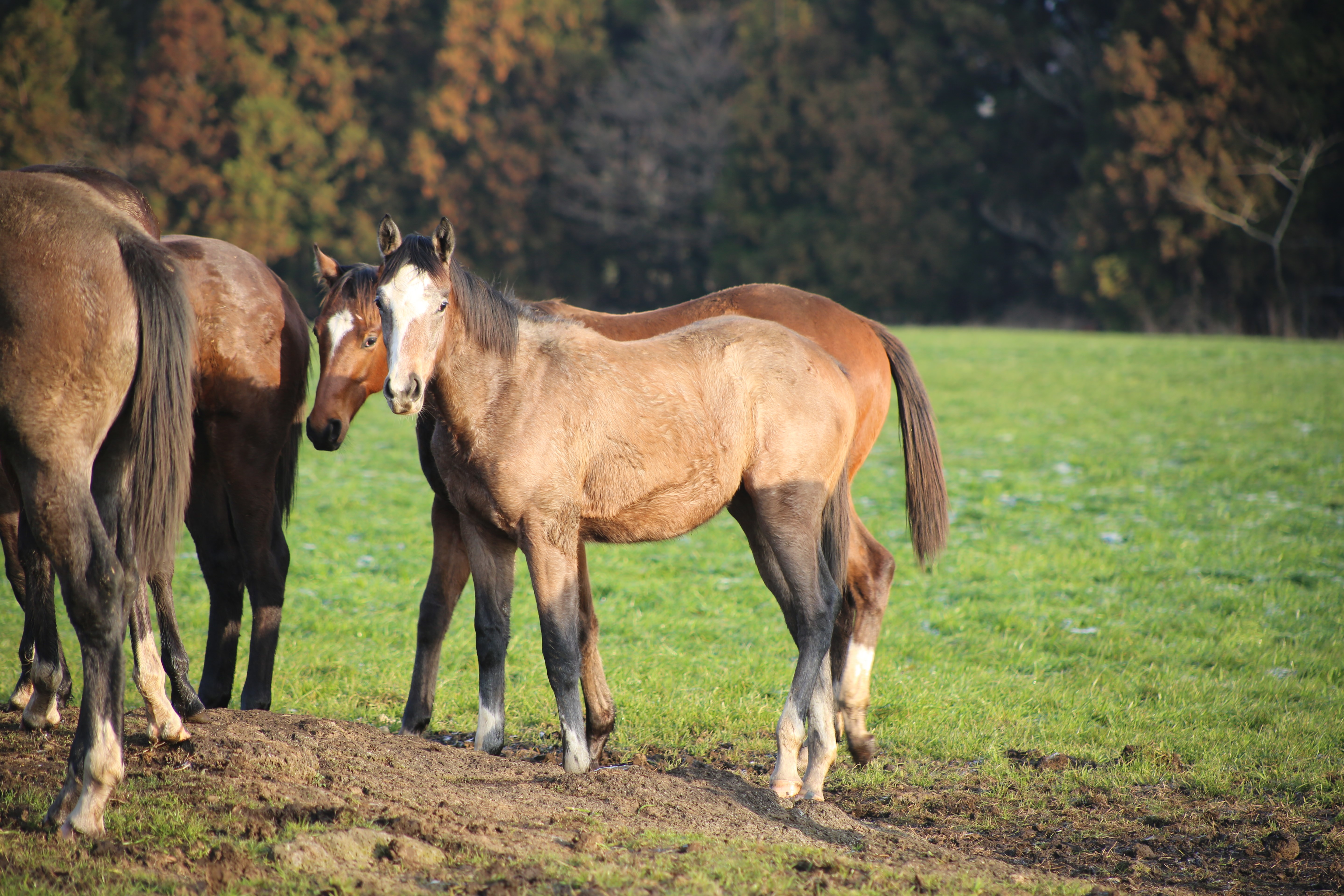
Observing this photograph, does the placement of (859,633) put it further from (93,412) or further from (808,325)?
(93,412)

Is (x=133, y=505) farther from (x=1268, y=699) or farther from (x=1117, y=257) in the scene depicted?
(x=1117, y=257)

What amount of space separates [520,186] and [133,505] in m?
36.5

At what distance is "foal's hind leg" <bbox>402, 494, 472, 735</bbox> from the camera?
5.37 metres

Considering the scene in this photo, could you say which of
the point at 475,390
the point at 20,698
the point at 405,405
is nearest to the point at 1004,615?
the point at 475,390

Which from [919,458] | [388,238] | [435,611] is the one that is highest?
[388,238]

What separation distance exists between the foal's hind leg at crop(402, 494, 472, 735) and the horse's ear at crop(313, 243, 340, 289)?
1.18 metres

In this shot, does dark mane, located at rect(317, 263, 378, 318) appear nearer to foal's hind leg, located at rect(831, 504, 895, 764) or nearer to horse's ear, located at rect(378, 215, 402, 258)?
horse's ear, located at rect(378, 215, 402, 258)

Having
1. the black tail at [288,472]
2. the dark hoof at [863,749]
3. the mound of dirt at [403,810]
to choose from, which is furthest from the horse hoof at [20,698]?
the dark hoof at [863,749]

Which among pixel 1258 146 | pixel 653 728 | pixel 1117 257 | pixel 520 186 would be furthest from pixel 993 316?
pixel 653 728

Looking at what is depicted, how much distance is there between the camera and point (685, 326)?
5398 mm

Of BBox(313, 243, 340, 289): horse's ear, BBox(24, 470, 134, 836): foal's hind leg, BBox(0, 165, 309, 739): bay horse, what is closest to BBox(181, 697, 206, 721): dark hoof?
BBox(0, 165, 309, 739): bay horse

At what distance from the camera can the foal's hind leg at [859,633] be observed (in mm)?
5441

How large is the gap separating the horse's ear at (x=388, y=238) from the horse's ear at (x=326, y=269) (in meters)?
0.69

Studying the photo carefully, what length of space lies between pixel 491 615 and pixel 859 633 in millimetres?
2056
